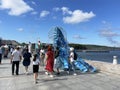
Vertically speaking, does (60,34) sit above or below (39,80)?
above

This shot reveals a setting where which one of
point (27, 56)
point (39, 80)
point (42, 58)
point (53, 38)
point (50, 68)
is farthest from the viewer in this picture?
point (42, 58)

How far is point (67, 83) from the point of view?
11664 mm

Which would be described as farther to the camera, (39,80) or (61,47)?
(61,47)

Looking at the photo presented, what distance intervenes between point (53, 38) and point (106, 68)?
3921mm

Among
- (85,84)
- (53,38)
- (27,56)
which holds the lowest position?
(85,84)

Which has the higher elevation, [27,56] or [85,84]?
[27,56]

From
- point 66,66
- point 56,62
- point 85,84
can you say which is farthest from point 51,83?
point 66,66

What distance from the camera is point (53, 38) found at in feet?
55.4

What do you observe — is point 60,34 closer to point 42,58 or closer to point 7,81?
point 42,58

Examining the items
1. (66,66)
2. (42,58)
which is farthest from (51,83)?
(42,58)

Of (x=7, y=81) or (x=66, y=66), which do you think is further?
(x=66, y=66)

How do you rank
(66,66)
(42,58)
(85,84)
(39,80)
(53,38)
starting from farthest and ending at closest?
(42,58) → (53,38) → (66,66) → (39,80) → (85,84)

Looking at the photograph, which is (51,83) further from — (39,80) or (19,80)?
(19,80)

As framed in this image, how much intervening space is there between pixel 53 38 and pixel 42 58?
2534 millimetres
